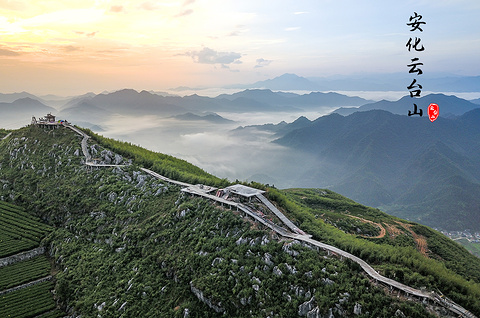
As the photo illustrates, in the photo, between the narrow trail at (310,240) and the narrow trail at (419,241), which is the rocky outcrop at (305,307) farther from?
the narrow trail at (419,241)

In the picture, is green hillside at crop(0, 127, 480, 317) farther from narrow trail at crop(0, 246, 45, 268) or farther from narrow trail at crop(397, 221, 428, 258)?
narrow trail at crop(0, 246, 45, 268)

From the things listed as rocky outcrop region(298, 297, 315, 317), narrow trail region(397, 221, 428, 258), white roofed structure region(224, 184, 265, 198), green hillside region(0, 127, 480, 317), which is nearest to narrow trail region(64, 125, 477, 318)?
green hillside region(0, 127, 480, 317)

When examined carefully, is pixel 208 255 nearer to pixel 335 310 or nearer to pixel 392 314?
pixel 335 310

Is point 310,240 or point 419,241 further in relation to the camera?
point 419,241

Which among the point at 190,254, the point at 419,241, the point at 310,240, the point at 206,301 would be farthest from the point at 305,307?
the point at 419,241

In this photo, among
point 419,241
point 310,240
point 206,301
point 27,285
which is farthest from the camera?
point 419,241

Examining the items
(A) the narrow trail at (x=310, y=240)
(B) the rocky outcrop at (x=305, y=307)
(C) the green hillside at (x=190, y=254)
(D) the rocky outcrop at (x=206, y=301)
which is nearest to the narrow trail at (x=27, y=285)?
(C) the green hillside at (x=190, y=254)

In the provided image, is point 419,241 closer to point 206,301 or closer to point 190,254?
point 190,254

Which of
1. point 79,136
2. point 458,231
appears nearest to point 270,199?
point 79,136
